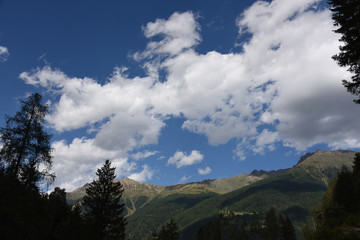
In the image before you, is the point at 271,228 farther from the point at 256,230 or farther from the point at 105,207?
the point at 105,207

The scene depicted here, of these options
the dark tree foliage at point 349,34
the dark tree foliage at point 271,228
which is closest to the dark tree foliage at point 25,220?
the dark tree foliage at point 349,34

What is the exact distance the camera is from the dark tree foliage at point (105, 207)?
29.8 metres

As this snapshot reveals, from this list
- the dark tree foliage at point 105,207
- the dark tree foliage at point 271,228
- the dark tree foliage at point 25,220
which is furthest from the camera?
the dark tree foliage at point 271,228

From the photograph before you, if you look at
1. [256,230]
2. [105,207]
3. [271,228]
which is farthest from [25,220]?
[256,230]

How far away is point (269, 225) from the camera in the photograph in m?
83.8

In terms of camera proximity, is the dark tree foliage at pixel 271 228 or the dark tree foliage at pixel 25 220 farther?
the dark tree foliage at pixel 271 228

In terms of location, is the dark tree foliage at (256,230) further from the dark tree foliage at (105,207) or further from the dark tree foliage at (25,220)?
the dark tree foliage at (25,220)

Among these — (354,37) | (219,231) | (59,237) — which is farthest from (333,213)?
(219,231)

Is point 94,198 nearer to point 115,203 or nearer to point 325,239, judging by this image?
point 115,203

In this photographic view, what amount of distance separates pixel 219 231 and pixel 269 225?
2027 cm

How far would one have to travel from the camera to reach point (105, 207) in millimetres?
31047

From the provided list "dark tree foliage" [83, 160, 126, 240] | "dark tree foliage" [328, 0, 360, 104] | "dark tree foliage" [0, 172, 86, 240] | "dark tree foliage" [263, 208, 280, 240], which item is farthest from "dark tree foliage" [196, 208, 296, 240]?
"dark tree foliage" [0, 172, 86, 240]

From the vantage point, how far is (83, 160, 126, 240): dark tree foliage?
97.7 feet

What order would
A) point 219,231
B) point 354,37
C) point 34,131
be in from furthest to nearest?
point 219,231
point 34,131
point 354,37
